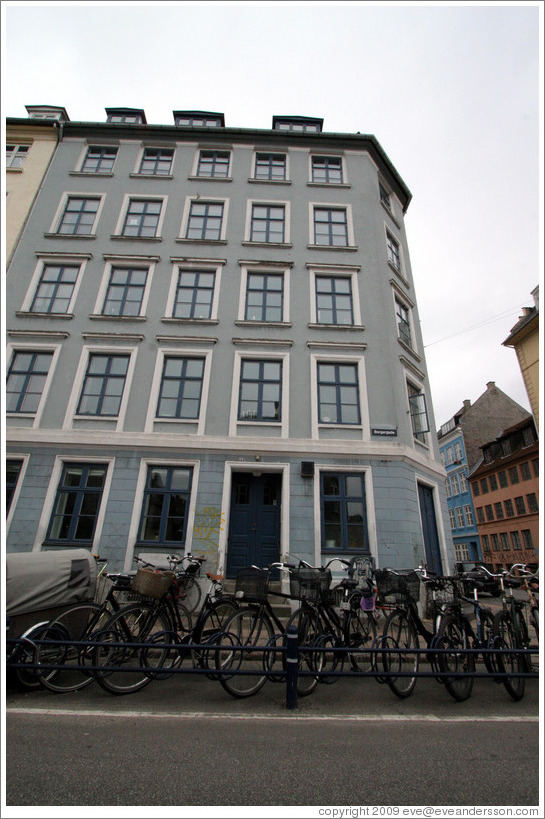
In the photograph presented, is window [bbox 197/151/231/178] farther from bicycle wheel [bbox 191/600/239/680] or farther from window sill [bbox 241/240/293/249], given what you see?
bicycle wheel [bbox 191/600/239/680]

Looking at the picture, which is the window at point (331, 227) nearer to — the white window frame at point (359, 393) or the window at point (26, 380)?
the white window frame at point (359, 393)

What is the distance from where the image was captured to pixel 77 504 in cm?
1089

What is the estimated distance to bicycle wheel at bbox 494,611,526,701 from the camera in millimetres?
4732

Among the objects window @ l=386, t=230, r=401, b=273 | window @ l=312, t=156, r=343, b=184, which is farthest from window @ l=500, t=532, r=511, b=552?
window @ l=312, t=156, r=343, b=184

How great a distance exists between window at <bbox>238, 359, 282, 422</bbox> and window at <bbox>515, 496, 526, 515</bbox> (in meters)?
29.7

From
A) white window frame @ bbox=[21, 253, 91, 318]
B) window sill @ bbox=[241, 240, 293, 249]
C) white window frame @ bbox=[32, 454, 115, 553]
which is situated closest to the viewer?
white window frame @ bbox=[32, 454, 115, 553]

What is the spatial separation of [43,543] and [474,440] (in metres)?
42.5

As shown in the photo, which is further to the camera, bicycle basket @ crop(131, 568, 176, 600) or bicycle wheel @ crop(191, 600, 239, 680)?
bicycle basket @ crop(131, 568, 176, 600)

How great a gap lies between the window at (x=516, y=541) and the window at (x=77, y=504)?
112ft

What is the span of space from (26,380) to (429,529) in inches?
563

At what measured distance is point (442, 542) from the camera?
12.4 meters

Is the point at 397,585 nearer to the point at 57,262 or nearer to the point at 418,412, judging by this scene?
the point at 418,412

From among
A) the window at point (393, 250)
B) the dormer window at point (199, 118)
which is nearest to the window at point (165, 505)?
the window at point (393, 250)

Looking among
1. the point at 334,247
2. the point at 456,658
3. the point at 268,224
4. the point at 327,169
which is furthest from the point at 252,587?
the point at 327,169
